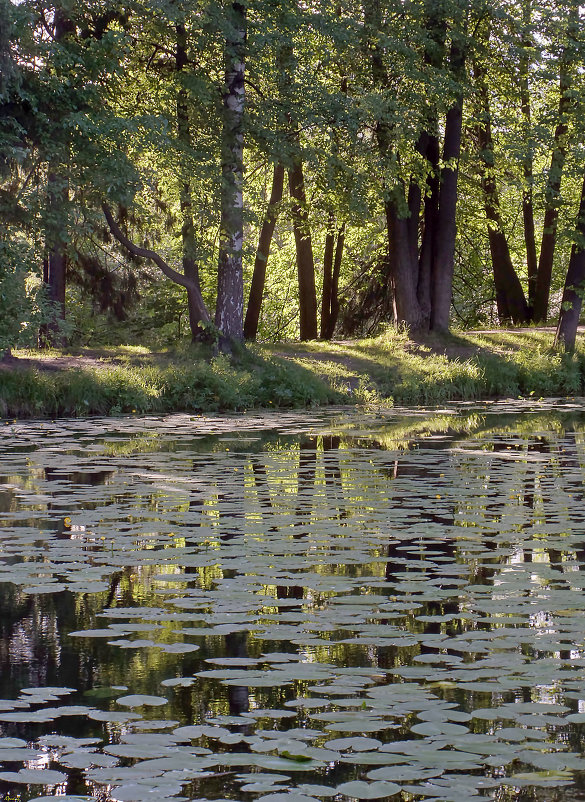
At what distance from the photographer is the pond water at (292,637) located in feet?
10.4

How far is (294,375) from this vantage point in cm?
1980

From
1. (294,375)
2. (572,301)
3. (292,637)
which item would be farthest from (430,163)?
(292,637)

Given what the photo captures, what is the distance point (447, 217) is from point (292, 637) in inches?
820

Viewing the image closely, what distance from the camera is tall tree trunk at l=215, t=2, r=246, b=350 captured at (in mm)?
20453

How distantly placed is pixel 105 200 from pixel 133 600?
15.7 meters

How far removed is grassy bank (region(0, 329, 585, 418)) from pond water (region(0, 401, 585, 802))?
7.60 m

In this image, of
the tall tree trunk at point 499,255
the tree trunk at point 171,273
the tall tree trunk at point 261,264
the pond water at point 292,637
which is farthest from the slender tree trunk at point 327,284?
the pond water at point 292,637

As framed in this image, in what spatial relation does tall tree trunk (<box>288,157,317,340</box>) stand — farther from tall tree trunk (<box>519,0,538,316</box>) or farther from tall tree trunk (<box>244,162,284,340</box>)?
tall tree trunk (<box>519,0,538,316</box>)

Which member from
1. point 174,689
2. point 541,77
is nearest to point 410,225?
point 541,77

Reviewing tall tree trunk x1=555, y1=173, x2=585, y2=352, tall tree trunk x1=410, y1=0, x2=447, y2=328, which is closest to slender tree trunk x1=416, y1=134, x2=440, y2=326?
tall tree trunk x1=410, y1=0, x2=447, y2=328

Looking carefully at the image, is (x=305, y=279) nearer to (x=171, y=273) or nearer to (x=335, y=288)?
(x=335, y=288)

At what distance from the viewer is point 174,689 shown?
3986 millimetres

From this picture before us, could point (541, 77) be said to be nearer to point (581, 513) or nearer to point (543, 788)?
point (581, 513)

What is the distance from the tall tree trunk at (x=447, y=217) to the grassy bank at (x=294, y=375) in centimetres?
96
